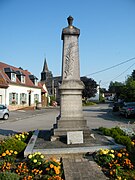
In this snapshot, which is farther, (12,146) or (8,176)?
(12,146)

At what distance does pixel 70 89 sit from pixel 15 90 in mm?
26078

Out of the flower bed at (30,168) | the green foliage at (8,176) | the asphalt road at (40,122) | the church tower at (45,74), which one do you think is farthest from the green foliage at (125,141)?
the church tower at (45,74)

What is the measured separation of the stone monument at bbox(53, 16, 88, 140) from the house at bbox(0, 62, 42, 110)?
21997 millimetres

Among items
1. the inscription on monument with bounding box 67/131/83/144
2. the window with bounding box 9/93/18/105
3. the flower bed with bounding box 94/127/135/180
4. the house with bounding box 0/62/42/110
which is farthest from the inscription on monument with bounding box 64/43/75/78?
the window with bounding box 9/93/18/105

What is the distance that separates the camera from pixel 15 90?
32.4 meters

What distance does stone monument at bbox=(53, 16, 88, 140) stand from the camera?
24.5 feet

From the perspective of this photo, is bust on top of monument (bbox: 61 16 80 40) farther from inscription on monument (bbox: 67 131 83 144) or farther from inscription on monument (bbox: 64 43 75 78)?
inscription on monument (bbox: 67 131 83 144)

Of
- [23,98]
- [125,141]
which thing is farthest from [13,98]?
[125,141]

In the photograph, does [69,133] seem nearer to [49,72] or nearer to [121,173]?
[121,173]

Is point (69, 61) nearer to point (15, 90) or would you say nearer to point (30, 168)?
point (30, 168)

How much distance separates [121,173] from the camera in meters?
4.51

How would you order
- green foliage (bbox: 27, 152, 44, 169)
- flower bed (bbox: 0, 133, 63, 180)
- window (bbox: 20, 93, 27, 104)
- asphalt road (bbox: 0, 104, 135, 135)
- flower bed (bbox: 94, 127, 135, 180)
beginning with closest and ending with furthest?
flower bed (bbox: 0, 133, 63, 180) < flower bed (bbox: 94, 127, 135, 180) < green foliage (bbox: 27, 152, 44, 169) < asphalt road (bbox: 0, 104, 135, 135) < window (bbox: 20, 93, 27, 104)

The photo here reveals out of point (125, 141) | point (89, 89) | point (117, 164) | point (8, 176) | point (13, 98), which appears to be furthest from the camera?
point (89, 89)

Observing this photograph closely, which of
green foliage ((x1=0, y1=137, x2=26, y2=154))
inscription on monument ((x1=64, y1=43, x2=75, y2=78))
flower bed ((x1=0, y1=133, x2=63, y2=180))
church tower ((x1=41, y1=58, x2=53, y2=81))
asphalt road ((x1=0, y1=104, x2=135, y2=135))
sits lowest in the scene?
asphalt road ((x1=0, y1=104, x2=135, y2=135))
